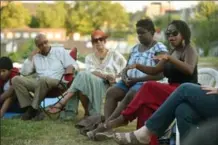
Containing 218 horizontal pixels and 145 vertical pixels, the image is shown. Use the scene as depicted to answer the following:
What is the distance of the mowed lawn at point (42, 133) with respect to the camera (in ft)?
15.1

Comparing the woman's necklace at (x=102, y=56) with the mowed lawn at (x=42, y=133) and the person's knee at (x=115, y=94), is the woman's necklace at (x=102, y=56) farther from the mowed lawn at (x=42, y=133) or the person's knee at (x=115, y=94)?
the person's knee at (x=115, y=94)

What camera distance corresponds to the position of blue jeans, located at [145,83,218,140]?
3.24 m

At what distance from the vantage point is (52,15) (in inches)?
2430

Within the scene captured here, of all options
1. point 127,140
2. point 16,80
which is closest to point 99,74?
point 16,80

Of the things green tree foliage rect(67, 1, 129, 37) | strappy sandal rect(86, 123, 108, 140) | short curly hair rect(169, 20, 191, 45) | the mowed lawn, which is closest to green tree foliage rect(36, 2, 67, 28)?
green tree foliage rect(67, 1, 129, 37)

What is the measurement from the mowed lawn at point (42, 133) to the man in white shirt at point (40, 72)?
28 cm

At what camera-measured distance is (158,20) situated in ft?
180

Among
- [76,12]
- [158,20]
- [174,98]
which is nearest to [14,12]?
[158,20]

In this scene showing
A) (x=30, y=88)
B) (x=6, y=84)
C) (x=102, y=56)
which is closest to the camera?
(x=102, y=56)

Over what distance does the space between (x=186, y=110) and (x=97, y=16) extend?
64891mm

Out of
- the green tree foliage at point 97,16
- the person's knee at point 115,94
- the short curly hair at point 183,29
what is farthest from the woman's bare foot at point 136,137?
the green tree foliage at point 97,16

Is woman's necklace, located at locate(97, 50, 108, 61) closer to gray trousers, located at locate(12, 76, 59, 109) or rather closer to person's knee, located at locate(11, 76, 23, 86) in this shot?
gray trousers, located at locate(12, 76, 59, 109)

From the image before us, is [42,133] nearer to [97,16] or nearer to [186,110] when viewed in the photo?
[186,110]

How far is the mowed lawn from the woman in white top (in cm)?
29
